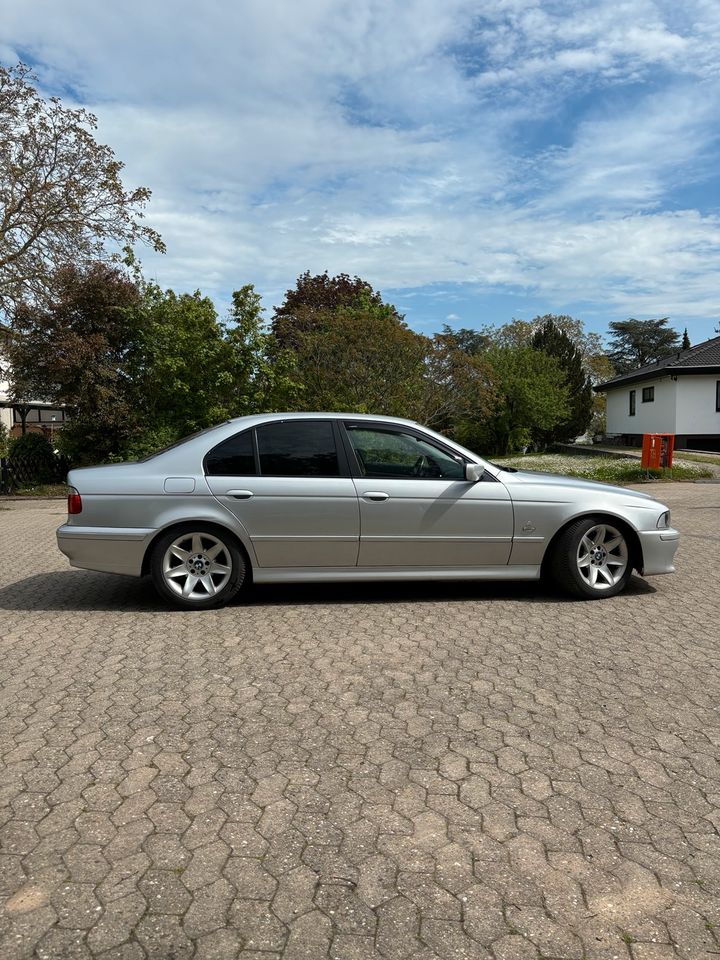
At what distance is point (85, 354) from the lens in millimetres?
18406

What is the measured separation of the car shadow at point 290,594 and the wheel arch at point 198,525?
0.44 m

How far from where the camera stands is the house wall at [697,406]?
30.5m

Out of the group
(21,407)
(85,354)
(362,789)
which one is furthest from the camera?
(21,407)

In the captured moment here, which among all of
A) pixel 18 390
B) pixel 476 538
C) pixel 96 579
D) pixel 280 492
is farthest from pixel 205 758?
pixel 18 390

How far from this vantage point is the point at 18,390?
759 inches

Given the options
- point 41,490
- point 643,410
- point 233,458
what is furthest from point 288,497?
point 643,410

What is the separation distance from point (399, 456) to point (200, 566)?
6.08 feet

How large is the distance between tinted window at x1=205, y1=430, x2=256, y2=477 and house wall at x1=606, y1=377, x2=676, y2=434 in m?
28.0

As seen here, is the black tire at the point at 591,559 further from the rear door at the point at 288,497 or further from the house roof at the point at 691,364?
the house roof at the point at 691,364

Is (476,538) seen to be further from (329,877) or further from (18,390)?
(18,390)

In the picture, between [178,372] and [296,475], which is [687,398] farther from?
[296,475]

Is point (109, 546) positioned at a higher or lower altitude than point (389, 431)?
lower

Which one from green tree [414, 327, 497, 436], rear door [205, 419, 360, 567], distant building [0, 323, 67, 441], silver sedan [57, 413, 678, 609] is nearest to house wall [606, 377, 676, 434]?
green tree [414, 327, 497, 436]

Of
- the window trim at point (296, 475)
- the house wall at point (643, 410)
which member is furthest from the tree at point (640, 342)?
the window trim at point (296, 475)
